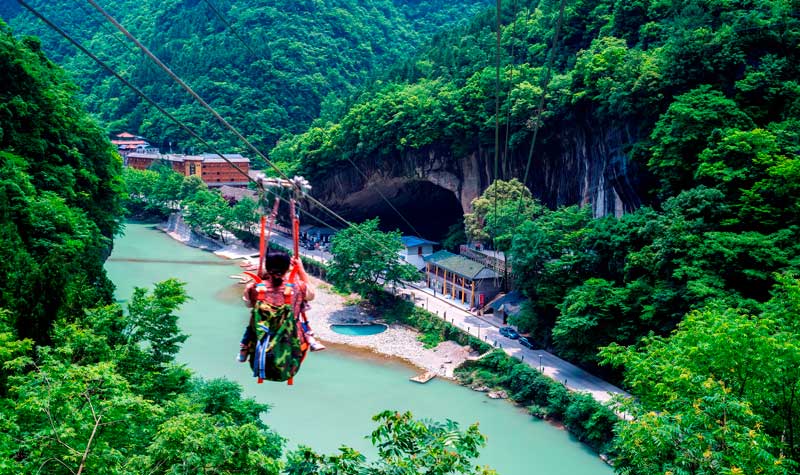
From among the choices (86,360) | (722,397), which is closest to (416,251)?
(86,360)

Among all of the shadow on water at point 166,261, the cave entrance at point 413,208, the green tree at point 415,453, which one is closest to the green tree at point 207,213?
the shadow on water at point 166,261

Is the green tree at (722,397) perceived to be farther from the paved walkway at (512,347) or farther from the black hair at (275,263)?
the black hair at (275,263)

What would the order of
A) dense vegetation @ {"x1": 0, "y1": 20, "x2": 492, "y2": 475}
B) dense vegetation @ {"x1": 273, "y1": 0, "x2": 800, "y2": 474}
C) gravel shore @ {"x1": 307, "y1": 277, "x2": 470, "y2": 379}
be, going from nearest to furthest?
dense vegetation @ {"x1": 0, "y1": 20, "x2": 492, "y2": 475} → dense vegetation @ {"x1": 273, "y1": 0, "x2": 800, "y2": 474} → gravel shore @ {"x1": 307, "y1": 277, "x2": 470, "y2": 379}

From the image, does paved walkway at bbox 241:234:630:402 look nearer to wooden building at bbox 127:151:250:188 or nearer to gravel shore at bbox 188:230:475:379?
gravel shore at bbox 188:230:475:379

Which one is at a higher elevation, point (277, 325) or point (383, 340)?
point (277, 325)

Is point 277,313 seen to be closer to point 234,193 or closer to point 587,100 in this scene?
point 587,100

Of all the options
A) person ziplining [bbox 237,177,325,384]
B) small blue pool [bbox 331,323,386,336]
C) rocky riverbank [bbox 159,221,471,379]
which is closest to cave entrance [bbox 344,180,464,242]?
rocky riverbank [bbox 159,221,471,379]

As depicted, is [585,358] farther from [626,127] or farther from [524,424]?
[626,127]
